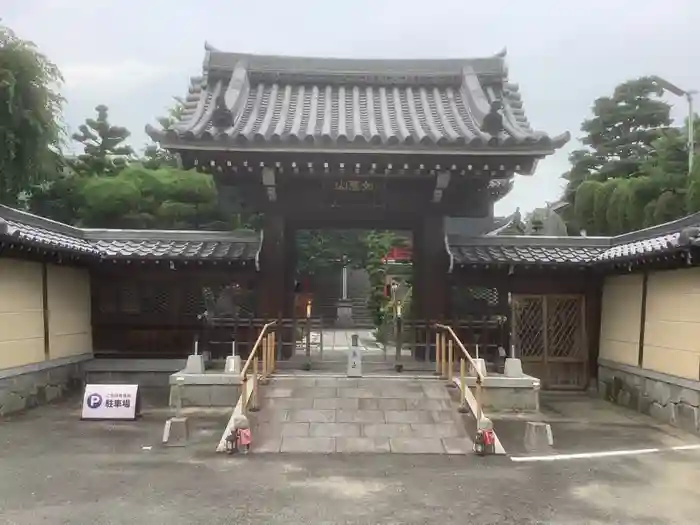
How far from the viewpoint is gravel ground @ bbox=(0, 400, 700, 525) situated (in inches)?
267

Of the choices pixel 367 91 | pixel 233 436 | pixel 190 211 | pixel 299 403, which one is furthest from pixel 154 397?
pixel 190 211

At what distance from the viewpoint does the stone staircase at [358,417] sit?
9.74 metres

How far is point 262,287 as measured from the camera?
14453 mm

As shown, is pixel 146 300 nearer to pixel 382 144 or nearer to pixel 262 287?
pixel 262 287

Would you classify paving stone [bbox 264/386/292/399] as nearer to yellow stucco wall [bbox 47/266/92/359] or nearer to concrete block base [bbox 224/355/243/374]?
concrete block base [bbox 224/355/243/374]

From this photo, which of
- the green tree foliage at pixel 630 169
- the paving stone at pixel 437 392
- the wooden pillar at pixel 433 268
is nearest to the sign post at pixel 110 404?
the paving stone at pixel 437 392

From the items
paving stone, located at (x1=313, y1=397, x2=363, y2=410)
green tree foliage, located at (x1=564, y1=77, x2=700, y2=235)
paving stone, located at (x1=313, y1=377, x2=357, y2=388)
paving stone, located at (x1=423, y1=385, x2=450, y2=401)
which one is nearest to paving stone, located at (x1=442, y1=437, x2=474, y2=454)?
paving stone, located at (x1=423, y1=385, x2=450, y2=401)

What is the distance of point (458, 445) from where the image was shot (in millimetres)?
9742

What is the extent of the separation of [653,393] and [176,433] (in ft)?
27.9

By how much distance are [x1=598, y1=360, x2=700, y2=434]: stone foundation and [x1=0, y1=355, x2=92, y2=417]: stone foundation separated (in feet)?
36.5

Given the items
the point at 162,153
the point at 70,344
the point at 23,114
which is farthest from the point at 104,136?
the point at 70,344

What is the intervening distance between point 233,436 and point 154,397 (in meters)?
5.22

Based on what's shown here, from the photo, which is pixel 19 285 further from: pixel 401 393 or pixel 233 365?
pixel 401 393

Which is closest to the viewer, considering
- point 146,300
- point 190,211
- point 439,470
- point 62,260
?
point 439,470
